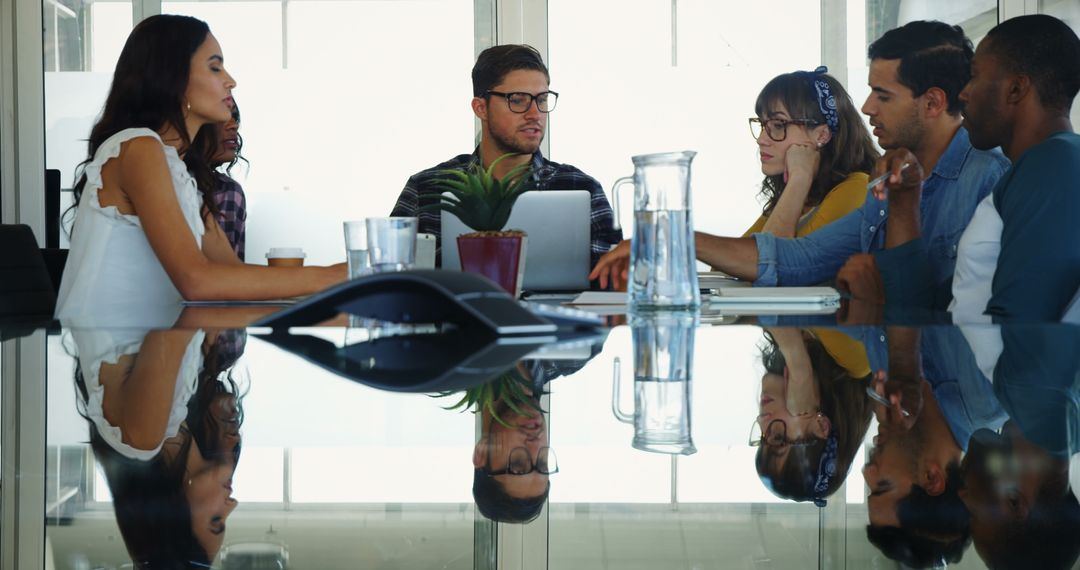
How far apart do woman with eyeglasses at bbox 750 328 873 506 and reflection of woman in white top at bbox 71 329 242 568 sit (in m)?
0.17

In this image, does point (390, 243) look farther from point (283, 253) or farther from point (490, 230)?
point (283, 253)

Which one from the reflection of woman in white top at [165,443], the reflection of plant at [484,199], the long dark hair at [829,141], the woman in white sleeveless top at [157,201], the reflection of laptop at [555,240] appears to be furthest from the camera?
the long dark hair at [829,141]

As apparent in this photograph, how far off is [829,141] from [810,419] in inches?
132

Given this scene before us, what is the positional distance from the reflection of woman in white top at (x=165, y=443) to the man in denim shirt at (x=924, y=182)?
54.6 inches

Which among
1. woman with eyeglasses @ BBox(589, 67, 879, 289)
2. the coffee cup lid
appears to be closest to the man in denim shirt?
woman with eyeglasses @ BBox(589, 67, 879, 289)

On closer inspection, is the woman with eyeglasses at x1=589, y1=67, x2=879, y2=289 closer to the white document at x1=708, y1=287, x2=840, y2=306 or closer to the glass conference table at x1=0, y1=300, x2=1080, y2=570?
the white document at x1=708, y1=287, x2=840, y2=306

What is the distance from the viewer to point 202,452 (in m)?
0.33

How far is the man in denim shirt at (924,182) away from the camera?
2.39 meters

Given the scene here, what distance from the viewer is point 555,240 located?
2002 millimetres

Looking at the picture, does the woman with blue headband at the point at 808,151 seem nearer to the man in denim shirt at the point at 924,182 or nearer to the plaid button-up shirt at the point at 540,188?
the man in denim shirt at the point at 924,182

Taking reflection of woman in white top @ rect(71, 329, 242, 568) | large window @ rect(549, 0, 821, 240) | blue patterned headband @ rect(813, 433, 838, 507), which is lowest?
blue patterned headband @ rect(813, 433, 838, 507)

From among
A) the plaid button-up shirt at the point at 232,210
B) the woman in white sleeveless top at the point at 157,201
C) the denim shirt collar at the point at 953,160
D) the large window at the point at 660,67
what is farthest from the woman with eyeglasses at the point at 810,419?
the large window at the point at 660,67

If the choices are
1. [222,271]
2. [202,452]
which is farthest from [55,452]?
[222,271]

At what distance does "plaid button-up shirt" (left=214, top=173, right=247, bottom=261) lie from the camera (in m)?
4.08
